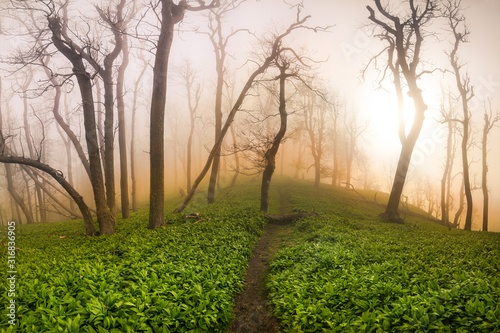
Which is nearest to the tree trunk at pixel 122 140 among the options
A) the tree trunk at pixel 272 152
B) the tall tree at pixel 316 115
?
the tree trunk at pixel 272 152

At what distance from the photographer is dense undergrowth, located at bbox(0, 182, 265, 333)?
399 cm

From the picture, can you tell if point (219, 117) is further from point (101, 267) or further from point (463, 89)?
point (463, 89)

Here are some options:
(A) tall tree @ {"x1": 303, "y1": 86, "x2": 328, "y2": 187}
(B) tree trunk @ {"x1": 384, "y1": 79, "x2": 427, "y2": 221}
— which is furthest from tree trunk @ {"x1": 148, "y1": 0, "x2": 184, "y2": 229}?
(A) tall tree @ {"x1": 303, "y1": 86, "x2": 328, "y2": 187}

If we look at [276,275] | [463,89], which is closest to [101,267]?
[276,275]

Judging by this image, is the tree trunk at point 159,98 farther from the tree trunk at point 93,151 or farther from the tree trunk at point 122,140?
the tree trunk at point 122,140

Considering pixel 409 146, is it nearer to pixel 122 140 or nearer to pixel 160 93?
pixel 160 93

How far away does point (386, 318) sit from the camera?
4.18 meters

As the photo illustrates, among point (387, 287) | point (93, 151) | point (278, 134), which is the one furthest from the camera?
point (278, 134)

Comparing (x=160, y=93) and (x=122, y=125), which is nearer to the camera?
(x=160, y=93)

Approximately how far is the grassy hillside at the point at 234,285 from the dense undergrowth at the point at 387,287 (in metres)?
0.02

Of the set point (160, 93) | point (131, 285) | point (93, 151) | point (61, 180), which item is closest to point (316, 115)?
point (160, 93)

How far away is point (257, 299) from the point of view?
255 inches

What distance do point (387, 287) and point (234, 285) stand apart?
3687 mm

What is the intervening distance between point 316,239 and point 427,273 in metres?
4.38
